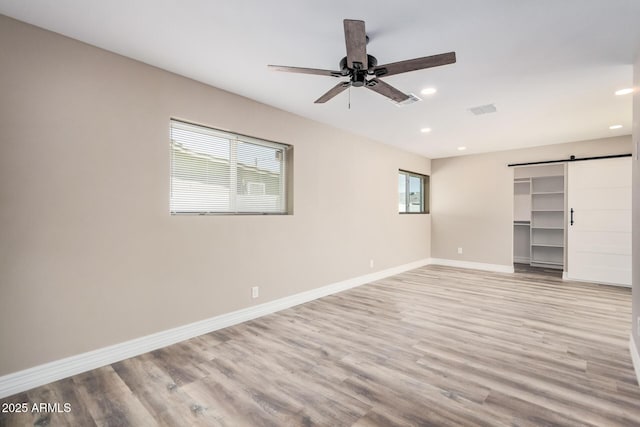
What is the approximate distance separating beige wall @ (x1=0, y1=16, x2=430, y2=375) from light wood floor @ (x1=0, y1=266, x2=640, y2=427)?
0.37 m

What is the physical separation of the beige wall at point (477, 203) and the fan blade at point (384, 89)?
4.82 meters

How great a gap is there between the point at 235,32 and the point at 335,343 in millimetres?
2712

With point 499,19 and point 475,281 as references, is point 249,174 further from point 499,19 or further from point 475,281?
point 475,281

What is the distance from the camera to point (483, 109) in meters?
3.81

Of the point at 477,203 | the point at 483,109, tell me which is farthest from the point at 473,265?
the point at 483,109

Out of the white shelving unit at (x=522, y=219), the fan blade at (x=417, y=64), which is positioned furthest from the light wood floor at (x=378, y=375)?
the white shelving unit at (x=522, y=219)

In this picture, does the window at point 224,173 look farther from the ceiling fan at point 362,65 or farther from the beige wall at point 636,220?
the beige wall at point 636,220

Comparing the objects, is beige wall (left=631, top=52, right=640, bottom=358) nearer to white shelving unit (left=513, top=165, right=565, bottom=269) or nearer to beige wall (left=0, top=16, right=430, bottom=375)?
beige wall (left=0, top=16, right=430, bottom=375)

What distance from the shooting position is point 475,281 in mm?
5441

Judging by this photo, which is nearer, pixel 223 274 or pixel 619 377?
pixel 619 377

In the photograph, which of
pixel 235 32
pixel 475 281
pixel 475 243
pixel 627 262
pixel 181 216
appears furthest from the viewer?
pixel 475 243

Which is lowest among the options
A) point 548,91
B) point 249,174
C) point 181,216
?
point 181,216

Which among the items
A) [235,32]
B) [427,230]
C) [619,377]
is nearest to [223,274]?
[235,32]

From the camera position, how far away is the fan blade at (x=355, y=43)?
5.60 ft
